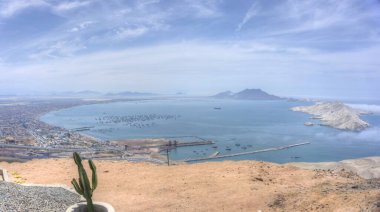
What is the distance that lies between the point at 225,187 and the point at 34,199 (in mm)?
6470

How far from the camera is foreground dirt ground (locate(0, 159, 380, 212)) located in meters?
9.82

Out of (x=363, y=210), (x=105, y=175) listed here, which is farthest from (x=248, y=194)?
(x=105, y=175)

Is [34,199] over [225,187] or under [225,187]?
over

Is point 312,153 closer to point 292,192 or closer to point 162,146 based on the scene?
point 162,146

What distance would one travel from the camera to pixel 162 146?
222 ft

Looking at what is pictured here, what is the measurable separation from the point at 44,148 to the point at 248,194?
58.7 m

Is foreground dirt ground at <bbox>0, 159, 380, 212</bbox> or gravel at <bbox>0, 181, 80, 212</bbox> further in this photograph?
foreground dirt ground at <bbox>0, 159, 380, 212</bbox>

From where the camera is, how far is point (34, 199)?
29.0 ft

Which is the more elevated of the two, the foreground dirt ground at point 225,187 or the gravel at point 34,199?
the gravel at point 34,199

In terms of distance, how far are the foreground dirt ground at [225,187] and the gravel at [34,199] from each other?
5.15 ft

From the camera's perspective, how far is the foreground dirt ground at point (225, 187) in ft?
32.2

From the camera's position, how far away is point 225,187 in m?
12.1

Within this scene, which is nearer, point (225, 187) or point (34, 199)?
point (34, 199)

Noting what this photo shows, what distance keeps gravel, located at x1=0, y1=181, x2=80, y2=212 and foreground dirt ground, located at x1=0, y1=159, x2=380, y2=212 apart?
1570 mm
